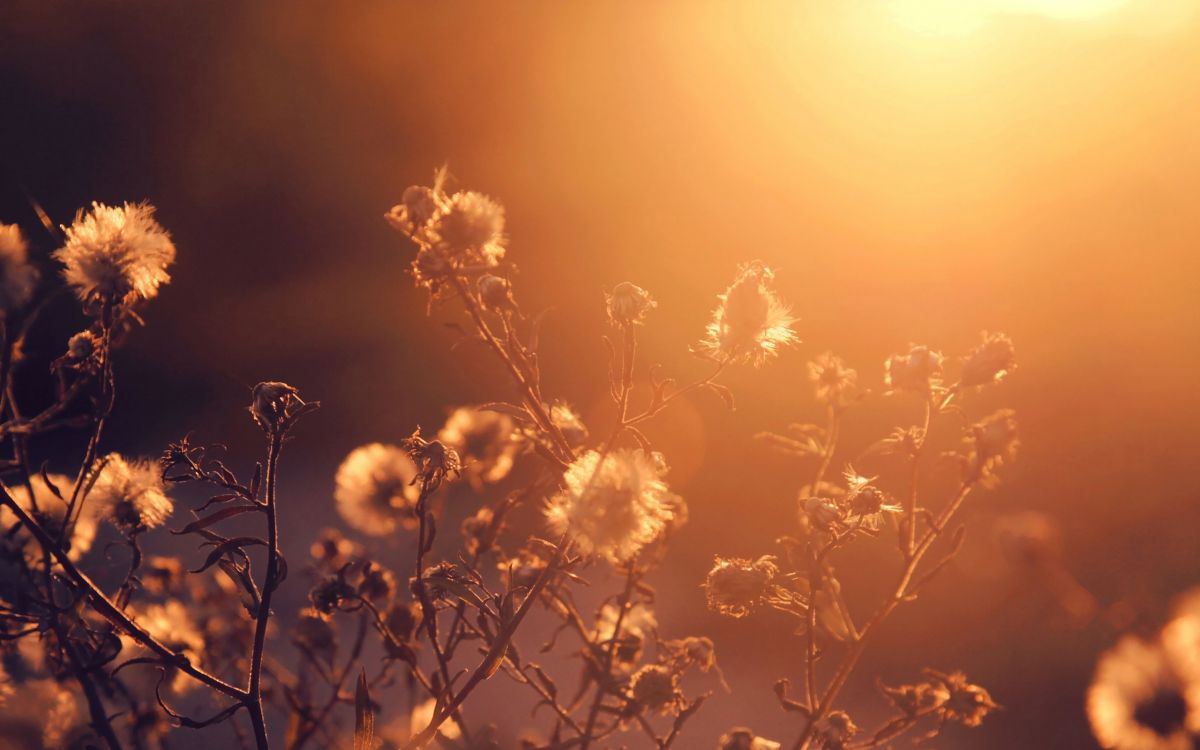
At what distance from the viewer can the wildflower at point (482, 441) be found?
147 cm

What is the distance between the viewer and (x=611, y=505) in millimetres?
966

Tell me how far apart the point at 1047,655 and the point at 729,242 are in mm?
2118

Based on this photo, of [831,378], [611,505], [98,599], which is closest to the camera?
[98,599]

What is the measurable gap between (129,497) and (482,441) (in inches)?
22.8

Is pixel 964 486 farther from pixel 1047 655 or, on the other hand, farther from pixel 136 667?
pixel 1047 655

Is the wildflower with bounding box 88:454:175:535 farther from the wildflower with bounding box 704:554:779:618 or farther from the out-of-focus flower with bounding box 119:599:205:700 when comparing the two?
the wildflower with bounding box 704:554:779:618

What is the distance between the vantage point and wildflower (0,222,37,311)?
0.99 meters

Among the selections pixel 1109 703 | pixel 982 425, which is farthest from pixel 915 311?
pixel 1109 703

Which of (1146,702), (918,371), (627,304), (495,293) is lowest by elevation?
(1146,702)

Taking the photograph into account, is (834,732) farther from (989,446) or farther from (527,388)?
(527,388)

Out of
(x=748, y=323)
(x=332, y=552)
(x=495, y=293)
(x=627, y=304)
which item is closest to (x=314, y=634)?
(x=332, y=552)

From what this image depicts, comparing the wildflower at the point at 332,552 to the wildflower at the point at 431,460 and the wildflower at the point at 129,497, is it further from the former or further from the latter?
the wildflower at the point at 431,460

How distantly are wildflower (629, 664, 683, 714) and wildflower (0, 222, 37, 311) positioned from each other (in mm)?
950

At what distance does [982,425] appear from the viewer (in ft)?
4.04
